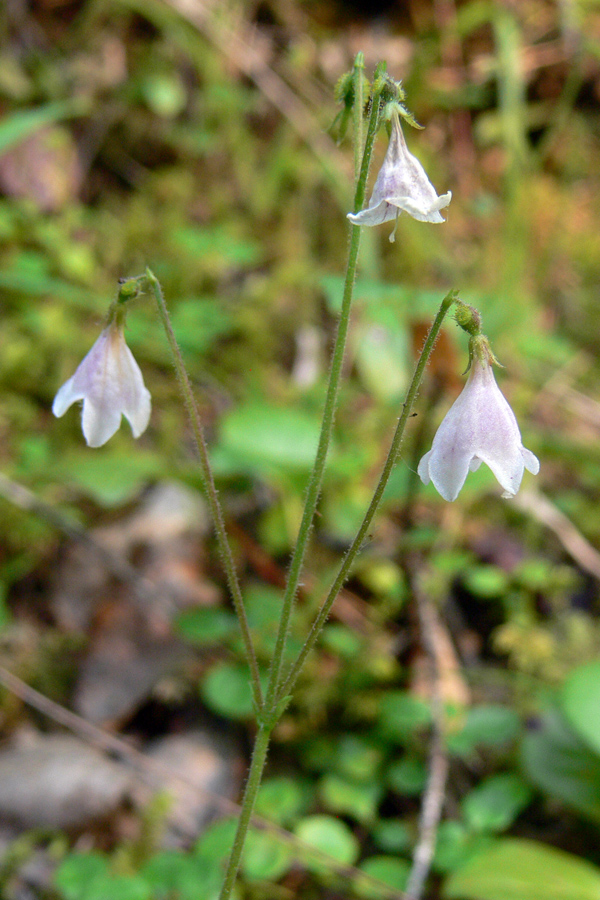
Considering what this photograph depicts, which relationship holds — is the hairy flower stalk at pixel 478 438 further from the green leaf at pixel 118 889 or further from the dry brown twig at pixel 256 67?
the dry brown twig at pixel 256 67

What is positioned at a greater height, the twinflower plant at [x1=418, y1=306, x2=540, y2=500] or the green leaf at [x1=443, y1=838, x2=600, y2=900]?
the twinflower plant at [x1=418, y1=306, x2=540, y2=500]

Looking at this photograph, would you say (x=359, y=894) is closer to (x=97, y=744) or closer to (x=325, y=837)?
(x=325, y=837)

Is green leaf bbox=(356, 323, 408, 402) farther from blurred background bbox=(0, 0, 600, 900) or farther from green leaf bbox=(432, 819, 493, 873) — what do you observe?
green leaf bbox=(432, 819, 493, 873)

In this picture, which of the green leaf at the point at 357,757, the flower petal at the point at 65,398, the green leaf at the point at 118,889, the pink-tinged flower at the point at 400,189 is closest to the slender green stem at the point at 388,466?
the pink-tinged flower at the point at 400,189

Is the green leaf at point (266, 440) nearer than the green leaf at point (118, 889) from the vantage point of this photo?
No

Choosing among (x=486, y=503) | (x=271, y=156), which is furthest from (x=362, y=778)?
(x=271, y=156)

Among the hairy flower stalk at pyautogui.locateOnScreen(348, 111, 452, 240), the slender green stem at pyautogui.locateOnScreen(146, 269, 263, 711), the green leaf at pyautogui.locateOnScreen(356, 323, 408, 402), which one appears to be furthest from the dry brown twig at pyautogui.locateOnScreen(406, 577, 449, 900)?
the hairy flower stalk at pyautogui.locateOnScreen(348, 111, 452, 240)
